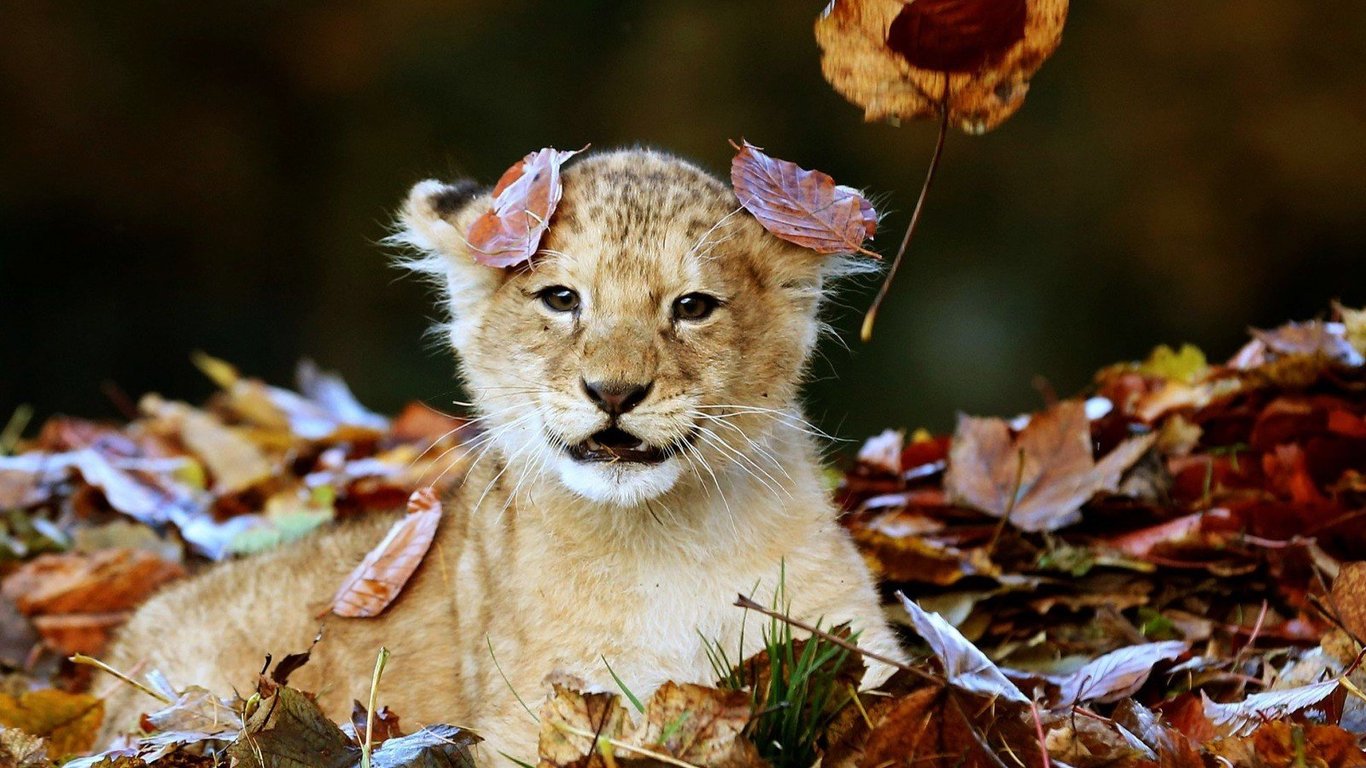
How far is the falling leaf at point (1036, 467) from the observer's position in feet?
13.2

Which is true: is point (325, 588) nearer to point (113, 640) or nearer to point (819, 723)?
point (113, 640)

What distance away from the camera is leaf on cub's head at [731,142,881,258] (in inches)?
121

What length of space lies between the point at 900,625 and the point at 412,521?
4.41ft

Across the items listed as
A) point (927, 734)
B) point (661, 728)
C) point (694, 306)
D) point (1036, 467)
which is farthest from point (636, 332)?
point (1036, 467)

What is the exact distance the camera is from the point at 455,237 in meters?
3.42

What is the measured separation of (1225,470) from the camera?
13.7ft

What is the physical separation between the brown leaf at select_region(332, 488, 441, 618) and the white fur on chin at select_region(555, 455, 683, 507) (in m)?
0.92

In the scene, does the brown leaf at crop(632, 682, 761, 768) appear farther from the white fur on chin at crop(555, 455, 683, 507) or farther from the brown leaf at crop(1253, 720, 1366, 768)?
the brown leaf at crop(1253, 720, 1366, 768)

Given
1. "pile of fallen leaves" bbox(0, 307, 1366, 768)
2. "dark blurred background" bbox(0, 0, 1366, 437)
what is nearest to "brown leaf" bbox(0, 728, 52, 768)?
A: "pile of fallen leaves" bbox(0, 307, 1366, 768)

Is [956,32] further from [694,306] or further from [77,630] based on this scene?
[77,630]

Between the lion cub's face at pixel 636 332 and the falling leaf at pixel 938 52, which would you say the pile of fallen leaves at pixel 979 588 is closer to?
the lion cub's face at pixel 636 332

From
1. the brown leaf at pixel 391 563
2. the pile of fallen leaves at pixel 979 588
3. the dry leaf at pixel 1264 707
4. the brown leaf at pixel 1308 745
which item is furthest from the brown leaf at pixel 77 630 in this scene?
the brown leaf at pixel 1308 745

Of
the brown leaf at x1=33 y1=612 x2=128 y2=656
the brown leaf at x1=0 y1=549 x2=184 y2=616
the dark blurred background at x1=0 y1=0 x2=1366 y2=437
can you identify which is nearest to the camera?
the brown leaf at x1=33 y1=612 x2=128 y2=656

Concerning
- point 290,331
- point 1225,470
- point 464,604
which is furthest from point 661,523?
→ point 290,331
